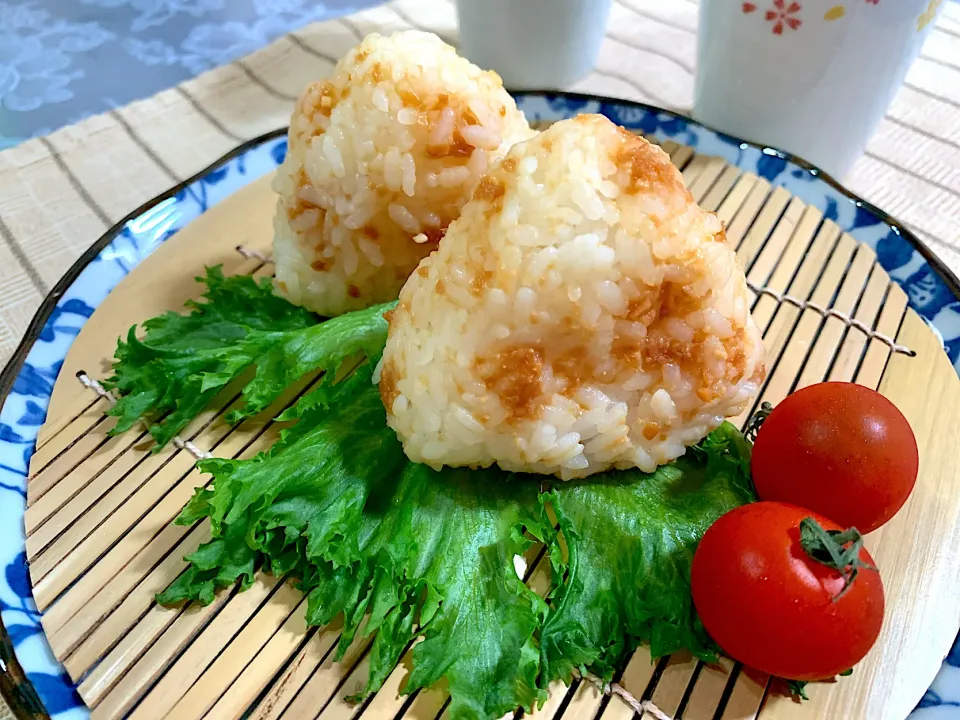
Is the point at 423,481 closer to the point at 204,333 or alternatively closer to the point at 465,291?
the point at 465,291

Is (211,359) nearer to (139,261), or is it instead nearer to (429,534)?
(139,261)

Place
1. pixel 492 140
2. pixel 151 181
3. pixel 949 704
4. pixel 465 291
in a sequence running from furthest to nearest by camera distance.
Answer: pixel 151 181, pixel 492 140, pixel 465 291, pixel 949 704

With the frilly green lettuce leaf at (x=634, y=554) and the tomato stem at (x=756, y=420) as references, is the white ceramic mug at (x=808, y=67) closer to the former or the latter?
the tomato stem at (x=756, y=420)

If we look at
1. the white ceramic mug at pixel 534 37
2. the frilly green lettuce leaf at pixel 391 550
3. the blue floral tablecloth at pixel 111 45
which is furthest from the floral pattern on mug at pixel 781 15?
the blue floral tablecloth at pixel 111 45

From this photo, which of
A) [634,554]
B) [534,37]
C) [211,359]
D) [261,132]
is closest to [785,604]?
[634,554]

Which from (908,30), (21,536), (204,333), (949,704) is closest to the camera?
(949,704)

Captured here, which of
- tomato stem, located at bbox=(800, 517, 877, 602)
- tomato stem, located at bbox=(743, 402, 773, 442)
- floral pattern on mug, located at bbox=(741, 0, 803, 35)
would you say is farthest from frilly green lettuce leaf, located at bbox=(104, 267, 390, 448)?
floral pattern on mug, located at bbox=(741, 0, 803, 35)

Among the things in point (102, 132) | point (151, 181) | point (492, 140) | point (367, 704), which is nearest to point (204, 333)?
point (492, 140)
